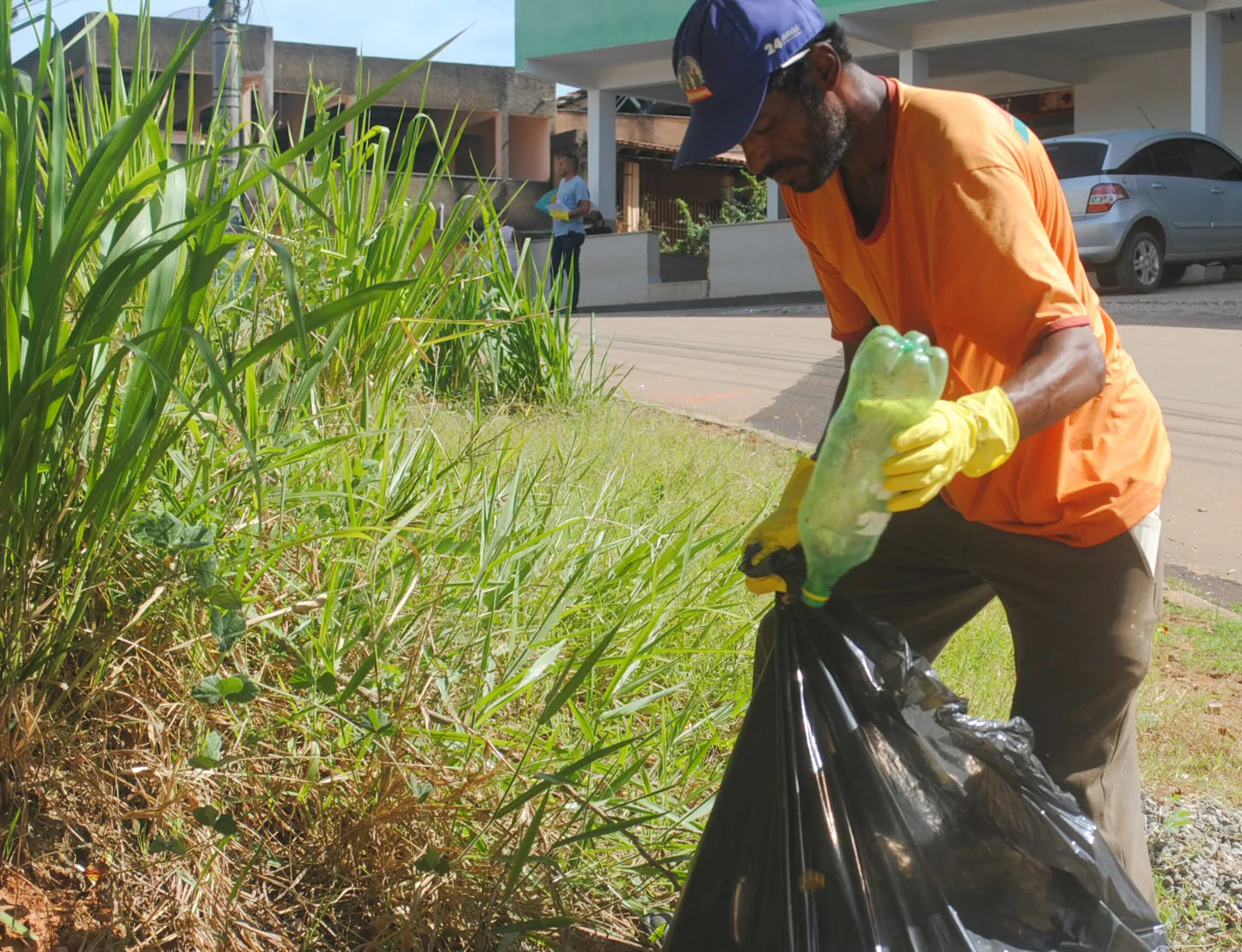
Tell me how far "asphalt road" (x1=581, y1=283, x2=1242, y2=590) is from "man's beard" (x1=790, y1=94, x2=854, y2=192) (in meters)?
3.17

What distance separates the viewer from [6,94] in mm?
1896

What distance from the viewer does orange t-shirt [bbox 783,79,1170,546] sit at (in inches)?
69.6

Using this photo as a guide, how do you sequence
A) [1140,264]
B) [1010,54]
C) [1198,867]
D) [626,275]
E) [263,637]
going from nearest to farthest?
[263,637], [1198,867], [1140,264], [1010,54], [626,275]

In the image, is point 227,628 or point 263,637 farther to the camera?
point 263,637

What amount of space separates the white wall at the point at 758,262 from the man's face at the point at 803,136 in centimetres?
1610

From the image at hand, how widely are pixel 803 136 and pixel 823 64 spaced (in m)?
0.11

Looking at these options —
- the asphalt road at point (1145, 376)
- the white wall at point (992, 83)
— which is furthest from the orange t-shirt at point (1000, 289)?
the white wall at point (992, 83)

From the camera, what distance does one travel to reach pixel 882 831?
5.61 ft

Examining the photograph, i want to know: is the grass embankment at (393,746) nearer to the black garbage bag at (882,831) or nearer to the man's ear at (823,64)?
the black garbage bag at (882,831)

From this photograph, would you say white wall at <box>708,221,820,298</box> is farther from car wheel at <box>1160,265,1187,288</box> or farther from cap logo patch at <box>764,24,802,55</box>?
cap logo patch at <box>764,24,802,55</box>

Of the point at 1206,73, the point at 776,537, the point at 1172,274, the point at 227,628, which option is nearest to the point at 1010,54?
the point at 1206,73

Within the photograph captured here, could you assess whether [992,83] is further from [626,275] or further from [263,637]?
[263,637]

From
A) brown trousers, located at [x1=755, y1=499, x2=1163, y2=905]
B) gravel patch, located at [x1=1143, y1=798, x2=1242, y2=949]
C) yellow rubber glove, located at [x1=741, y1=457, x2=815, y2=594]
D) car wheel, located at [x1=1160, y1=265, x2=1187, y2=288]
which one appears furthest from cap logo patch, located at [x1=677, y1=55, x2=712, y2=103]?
car wheel, located at [x1=1160, y1=265, x2=1187, y2=288]

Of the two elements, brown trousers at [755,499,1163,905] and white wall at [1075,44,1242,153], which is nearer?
brown trousers at [755,499,1163,905]
